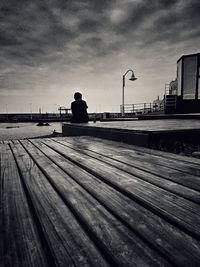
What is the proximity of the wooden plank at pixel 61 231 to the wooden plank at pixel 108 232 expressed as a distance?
0.05m

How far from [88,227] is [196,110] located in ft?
56.8

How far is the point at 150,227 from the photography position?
104 cm

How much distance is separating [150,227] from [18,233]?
719 millimetres

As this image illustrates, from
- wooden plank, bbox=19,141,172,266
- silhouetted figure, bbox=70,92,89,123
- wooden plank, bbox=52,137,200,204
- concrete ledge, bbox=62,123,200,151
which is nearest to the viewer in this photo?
wooden plank, bbox=19,141,172,266

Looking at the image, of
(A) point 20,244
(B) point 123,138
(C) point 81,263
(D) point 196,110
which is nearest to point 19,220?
(A) point 20,244

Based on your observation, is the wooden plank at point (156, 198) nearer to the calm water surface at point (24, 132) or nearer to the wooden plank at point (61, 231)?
the wooden plank at point (61, 231)

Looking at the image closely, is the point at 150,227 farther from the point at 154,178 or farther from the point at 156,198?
the point at 154,178

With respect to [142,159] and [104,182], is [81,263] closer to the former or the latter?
[104,182]

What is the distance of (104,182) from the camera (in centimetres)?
180

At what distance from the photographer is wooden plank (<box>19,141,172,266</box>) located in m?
0.81

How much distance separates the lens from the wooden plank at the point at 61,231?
82 centimetres

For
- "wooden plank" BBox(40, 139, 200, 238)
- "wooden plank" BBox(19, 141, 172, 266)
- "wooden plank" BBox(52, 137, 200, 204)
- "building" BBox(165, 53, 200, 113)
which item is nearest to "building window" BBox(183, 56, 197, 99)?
"building" BBox(165, 53, 200, 113)

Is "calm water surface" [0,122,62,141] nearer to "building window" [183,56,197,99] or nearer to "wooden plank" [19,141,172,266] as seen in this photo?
"building window" [183,56,197,99]

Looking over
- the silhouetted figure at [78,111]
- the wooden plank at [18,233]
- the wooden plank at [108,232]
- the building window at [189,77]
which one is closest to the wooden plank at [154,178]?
the wooden plank at [108,232]
